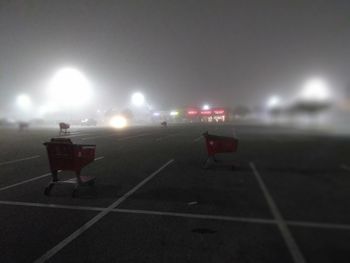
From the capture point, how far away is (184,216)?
21.1ft

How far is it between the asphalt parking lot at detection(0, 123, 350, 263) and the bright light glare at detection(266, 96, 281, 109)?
66 cm

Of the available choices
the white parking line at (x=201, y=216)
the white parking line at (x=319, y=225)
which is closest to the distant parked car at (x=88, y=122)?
the white parking line at (x=201, y=216)

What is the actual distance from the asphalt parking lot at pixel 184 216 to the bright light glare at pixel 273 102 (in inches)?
26.0

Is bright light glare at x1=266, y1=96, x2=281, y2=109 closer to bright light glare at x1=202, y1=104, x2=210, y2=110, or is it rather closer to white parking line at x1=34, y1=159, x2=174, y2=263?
bright light glare at x1=202, y1=104, x2=210, y2=110

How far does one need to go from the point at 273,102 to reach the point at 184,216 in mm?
2748

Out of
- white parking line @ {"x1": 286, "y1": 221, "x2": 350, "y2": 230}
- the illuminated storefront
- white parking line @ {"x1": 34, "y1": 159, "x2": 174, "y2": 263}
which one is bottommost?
white parking line @ {"x1": 286, "y1": 221, "x2": 350, "y2": 230}

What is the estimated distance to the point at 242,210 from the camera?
6750 mm

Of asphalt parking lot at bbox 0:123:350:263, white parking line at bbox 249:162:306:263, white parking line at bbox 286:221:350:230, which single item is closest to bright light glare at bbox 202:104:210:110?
asphalt parking lot at bbox 0:123:350:263

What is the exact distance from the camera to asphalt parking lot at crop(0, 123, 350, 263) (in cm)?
474

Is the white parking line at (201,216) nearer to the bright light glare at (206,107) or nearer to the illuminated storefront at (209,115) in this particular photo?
the illuminated storefront at (209,115)

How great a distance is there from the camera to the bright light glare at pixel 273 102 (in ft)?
19.1

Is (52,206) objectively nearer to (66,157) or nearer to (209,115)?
(66,157)

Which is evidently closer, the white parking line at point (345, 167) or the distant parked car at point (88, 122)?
the white parking line at point (345, 167)

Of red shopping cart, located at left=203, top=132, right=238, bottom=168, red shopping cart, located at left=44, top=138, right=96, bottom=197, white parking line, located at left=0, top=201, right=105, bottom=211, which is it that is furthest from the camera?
red shopping cart, located at left=203, top=132, right=238, bottom=168
